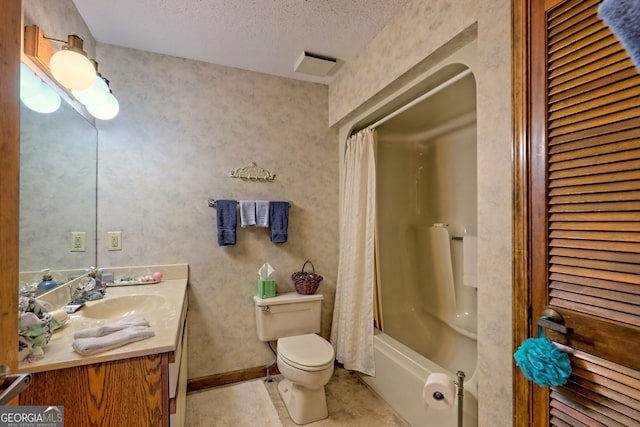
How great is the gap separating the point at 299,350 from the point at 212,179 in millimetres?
1396

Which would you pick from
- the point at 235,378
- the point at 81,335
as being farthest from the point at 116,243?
the point at 235,378

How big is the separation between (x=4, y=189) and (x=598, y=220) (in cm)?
151

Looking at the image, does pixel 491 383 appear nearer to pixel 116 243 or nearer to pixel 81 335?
pixel 81 335

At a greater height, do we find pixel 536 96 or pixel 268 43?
pixel 268 43

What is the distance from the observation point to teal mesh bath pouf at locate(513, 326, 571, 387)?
828 millimetres

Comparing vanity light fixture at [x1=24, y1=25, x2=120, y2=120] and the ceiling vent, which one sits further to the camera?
the ceiling vent

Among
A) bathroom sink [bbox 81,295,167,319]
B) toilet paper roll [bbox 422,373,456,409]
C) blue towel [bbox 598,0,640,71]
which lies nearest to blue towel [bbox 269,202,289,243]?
bathroom sink [bbox 81,295,167,319]

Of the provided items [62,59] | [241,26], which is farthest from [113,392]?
[241,26]

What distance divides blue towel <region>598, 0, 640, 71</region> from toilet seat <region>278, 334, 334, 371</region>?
5.79 ft

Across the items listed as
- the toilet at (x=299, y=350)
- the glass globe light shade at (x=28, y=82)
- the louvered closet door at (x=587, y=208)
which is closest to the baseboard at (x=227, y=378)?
the toilet at (x=299, y=350)

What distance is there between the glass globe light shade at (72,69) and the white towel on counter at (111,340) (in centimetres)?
110

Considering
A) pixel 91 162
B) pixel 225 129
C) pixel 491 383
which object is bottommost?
pixel 491 383

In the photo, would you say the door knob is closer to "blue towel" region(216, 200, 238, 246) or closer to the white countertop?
the white countertop

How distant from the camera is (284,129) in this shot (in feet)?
7.82
